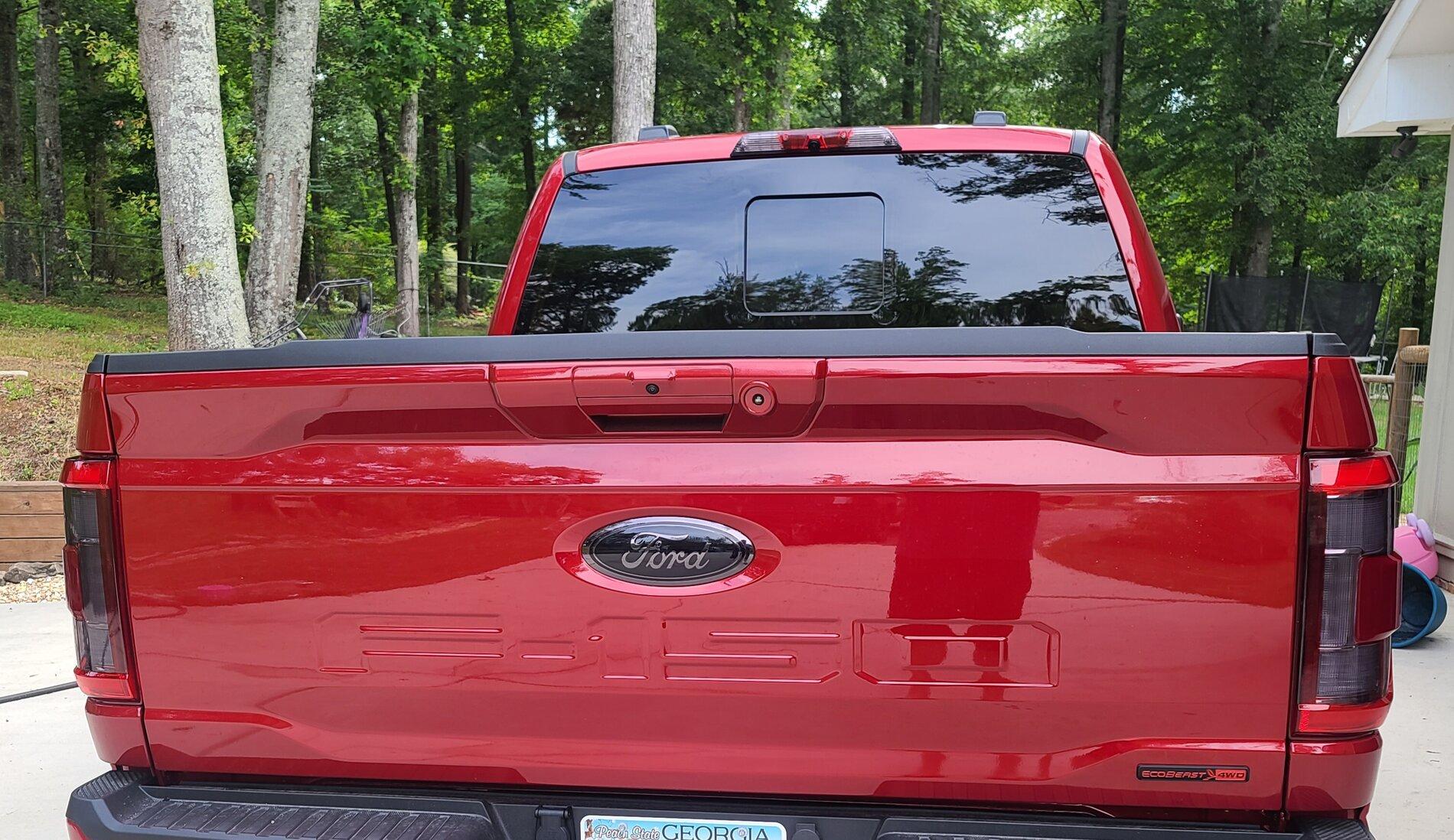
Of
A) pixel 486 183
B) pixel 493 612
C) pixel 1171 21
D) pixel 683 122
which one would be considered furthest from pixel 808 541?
pixel 486 183

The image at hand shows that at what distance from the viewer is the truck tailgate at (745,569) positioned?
1745mm

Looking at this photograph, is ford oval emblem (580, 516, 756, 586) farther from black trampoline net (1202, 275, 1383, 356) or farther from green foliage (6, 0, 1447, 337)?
green foliage (6, 0, 1447, 337)

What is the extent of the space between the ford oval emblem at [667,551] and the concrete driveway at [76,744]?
322cm

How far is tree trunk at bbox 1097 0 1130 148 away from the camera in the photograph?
91.6 ft

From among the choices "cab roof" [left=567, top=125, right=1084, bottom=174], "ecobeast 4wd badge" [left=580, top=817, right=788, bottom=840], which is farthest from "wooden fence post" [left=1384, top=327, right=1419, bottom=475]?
"ecobeast 4wd badge" [left=580, top=817, right=788, bottom=840]

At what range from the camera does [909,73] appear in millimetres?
31688

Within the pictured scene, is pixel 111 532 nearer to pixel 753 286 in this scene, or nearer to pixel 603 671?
pixel 603 671

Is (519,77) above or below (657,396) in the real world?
above

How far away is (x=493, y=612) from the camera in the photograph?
1.90 m

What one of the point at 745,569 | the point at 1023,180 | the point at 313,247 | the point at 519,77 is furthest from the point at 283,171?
the point at 519,77

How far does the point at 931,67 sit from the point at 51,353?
2263 centimetres

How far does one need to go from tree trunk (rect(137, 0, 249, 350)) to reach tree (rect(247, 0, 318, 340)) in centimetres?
344

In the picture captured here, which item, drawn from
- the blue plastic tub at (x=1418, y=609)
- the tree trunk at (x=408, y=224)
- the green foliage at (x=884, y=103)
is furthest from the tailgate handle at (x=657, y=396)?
the tree trunk at (x=408, y=224)

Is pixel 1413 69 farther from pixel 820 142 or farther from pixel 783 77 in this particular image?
pixel 783 77
